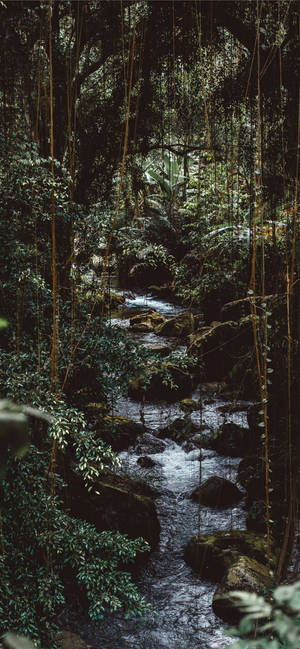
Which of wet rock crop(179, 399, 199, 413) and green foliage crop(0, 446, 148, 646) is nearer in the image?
green foliage crop(0, 446, 148, 646)

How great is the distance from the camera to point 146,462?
456cm

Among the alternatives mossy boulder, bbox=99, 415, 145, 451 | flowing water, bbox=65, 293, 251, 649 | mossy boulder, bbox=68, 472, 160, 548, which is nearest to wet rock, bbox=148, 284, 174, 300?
flowing water, bbox=65, 293, 251, 649

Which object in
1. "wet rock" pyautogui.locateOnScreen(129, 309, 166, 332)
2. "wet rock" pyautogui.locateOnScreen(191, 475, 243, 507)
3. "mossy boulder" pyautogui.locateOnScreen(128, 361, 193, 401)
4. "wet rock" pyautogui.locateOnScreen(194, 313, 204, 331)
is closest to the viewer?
"wet rock" pyautogui.locateOnScreen(191, 475, 243, 507)

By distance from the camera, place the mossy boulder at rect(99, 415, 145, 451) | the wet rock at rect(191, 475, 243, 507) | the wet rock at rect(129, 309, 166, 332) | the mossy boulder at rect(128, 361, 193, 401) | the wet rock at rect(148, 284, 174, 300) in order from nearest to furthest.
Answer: the wet rock at rect(191, 475, 243, 507) < the mossy boulder at rect(99, 415, 145, 451) < the mossy boulder at rect(128, 361, 193, 401) < the wet rock at rect(129, 309, 166, 332) < the wet rock at rect(148, 284, 174, 300)

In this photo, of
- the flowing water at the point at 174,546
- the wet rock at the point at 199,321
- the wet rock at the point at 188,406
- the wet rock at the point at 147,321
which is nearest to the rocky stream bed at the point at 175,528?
the flowing water at the point at 174,546

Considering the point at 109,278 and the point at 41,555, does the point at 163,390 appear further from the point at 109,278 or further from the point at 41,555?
the point at 41,555

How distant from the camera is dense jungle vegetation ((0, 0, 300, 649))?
2.30 meters

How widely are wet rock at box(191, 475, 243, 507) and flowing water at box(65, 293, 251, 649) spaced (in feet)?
0.19

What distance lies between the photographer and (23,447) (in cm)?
33

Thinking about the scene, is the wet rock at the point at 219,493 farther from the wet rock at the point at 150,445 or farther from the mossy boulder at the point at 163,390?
the mossy boulder at the point at 163,390

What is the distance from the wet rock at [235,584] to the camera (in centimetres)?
283

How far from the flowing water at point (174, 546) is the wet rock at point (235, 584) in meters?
0.07

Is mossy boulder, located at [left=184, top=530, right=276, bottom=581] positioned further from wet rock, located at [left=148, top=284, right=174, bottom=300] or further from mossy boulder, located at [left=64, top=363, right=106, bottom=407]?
wet rock, located at [left=148, top=284, right=174, bottom=300]

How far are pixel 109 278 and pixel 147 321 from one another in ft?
16.4
